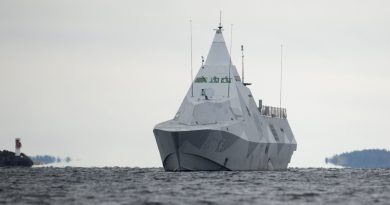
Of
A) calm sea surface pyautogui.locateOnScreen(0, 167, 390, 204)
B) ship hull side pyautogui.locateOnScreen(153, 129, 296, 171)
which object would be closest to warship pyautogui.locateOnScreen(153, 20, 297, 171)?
ship hull side pyautogui.locateOnScreen(153, 129, 296, 171)

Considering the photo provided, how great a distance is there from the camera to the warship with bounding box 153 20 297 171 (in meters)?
124

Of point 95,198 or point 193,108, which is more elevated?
point 193,108

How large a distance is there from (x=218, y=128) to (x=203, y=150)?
2.90 metres

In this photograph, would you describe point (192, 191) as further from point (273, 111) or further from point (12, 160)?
point (12, 160)

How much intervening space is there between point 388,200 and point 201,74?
61079 millimetres

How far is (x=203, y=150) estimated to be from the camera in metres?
124

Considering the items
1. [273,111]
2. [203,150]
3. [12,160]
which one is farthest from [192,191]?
[12,160]

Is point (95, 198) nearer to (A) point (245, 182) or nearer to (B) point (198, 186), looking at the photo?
(B) point (198, 186)

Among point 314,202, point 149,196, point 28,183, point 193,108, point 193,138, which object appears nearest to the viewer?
point 314,202

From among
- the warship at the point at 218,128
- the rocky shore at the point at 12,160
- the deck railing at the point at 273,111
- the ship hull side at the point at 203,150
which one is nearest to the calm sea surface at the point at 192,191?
the ship hull side at the point at 203,150

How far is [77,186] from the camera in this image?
9169 cm

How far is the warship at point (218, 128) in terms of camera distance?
12350 cm

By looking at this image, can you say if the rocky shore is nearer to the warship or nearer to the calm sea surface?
the warship

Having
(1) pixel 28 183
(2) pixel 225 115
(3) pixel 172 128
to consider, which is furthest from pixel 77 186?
(2) pixel 225 115
